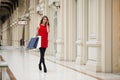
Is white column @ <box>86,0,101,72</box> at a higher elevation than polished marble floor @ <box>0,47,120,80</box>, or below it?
higher

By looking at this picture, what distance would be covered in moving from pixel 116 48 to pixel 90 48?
1.33 metres

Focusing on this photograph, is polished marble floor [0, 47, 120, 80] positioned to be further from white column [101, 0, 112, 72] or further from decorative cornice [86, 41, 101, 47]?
decorative cornice [86, 41, 101, 47]

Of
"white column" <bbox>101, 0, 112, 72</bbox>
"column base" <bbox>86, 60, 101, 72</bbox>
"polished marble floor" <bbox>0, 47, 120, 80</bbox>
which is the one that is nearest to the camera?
"polished marble floor" <bbox>0, 47, 120, 80</bbox>

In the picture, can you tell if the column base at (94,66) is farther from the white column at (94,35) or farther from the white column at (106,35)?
the white column at (106,35)

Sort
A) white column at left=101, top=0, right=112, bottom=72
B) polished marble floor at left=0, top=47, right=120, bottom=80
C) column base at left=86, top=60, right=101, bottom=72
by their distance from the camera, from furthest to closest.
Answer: column base at left=86, top=60, right=101, bottom=72
white column at left=101, top=0, right=112, bottom=72
polished marble floor at left=0, top=47, right=120, bottom=80

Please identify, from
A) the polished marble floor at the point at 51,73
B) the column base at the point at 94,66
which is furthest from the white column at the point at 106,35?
the polished marble floor at the point at 51,73

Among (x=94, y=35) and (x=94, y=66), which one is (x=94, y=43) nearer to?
(x=94, y=35)

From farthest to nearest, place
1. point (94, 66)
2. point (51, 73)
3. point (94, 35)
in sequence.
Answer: point (94, 35) < point (94, 66) < point (51, 73)

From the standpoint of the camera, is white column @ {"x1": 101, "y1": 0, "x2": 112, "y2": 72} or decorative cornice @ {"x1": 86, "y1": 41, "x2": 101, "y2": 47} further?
decorative cornice @ {"x1": 86, "y1": 41, "x2": 101, "y2": 47}

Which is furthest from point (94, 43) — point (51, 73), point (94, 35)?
point (51, 73)

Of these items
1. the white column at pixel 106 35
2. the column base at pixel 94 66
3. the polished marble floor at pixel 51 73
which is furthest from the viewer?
the column base at pixel 94 66

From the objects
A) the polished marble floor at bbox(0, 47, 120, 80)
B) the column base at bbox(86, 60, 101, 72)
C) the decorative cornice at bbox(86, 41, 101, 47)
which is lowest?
the polished marble floor at bbox(0, 47, 120, 80)

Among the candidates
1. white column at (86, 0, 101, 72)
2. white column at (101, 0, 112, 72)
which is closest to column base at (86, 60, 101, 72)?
white column at (86, 0, 101, 72)

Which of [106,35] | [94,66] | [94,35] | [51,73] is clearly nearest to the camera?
[51,73]
